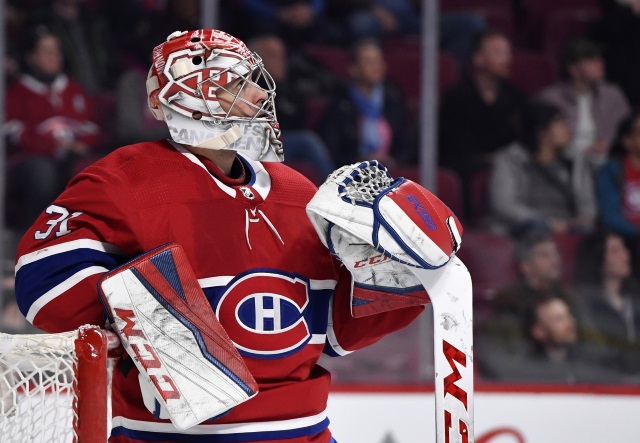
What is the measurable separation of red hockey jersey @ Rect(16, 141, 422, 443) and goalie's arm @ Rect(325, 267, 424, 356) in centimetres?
2

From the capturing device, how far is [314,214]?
5.33ft

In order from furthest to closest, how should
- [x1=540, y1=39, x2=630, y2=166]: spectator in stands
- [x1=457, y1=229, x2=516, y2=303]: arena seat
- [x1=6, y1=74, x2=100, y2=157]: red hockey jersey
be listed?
[x1=540, y1=39, x2=630, y2=166]: spectator in stands, [x1=6, y1=74, x2=100, y2=157]: red hockey jersey, [x1=457, y1=229, x2=516, y2=303]: arena seat

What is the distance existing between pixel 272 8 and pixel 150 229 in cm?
280

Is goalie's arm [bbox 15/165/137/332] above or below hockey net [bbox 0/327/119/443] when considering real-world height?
above

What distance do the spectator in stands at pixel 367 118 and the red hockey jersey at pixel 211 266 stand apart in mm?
2303

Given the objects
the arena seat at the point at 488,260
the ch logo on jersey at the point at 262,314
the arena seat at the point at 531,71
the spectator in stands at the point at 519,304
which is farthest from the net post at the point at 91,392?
the arena seat at the point at 531,71

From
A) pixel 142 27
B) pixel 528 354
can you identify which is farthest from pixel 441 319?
pixel 142 27

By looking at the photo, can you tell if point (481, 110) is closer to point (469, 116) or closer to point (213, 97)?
point (469, 116)

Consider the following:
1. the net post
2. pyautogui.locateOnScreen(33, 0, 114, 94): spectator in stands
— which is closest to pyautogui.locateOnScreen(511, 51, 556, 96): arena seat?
pyautogui.locateOnScreen(33, 0, 114, 94): spectator in stands

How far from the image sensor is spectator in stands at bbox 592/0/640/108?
418 cm

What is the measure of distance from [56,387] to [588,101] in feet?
10.2

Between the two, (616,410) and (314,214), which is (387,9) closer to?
(616,410)

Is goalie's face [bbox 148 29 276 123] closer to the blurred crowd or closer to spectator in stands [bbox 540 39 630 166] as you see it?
the blurred crowd

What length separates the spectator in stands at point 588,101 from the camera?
4102 mm
